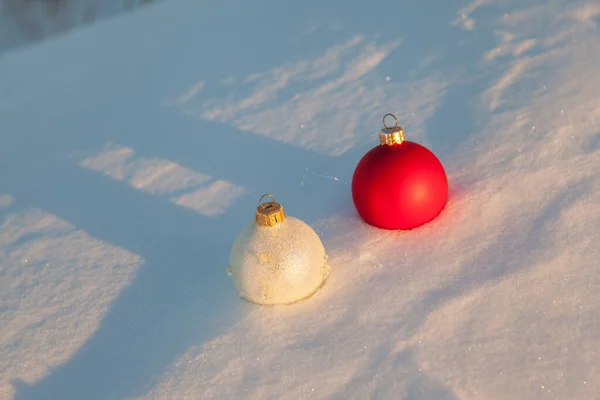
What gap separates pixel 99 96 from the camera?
3441 mm

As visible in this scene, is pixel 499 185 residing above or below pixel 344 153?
below

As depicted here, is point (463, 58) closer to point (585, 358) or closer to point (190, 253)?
point (190, 253)

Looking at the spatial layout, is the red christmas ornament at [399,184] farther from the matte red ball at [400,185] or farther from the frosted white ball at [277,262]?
the frosted white ball at [277,262]

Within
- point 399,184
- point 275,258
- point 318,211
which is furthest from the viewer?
point 318,211

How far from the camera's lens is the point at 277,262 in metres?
1.68

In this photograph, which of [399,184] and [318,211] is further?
[318,211]

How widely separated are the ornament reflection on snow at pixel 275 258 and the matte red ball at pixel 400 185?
25 cm

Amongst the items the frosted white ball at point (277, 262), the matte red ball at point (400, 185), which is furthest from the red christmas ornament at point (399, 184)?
the frosted white ball at point (277, 262)

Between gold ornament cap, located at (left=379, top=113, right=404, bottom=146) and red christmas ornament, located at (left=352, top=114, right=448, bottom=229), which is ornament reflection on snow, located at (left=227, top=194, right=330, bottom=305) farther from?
gold ornament cap, located at (left=379, top=113, right=404, bottom=146)

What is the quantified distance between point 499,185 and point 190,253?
0.99 m

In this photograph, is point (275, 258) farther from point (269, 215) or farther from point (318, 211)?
point (318, 211)

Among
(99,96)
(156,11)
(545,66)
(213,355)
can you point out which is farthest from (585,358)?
(156,11)

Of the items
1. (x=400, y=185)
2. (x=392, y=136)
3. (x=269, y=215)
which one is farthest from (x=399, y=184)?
(x=269, y=215)

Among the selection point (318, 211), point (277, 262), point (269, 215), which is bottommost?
point (277, 262)
